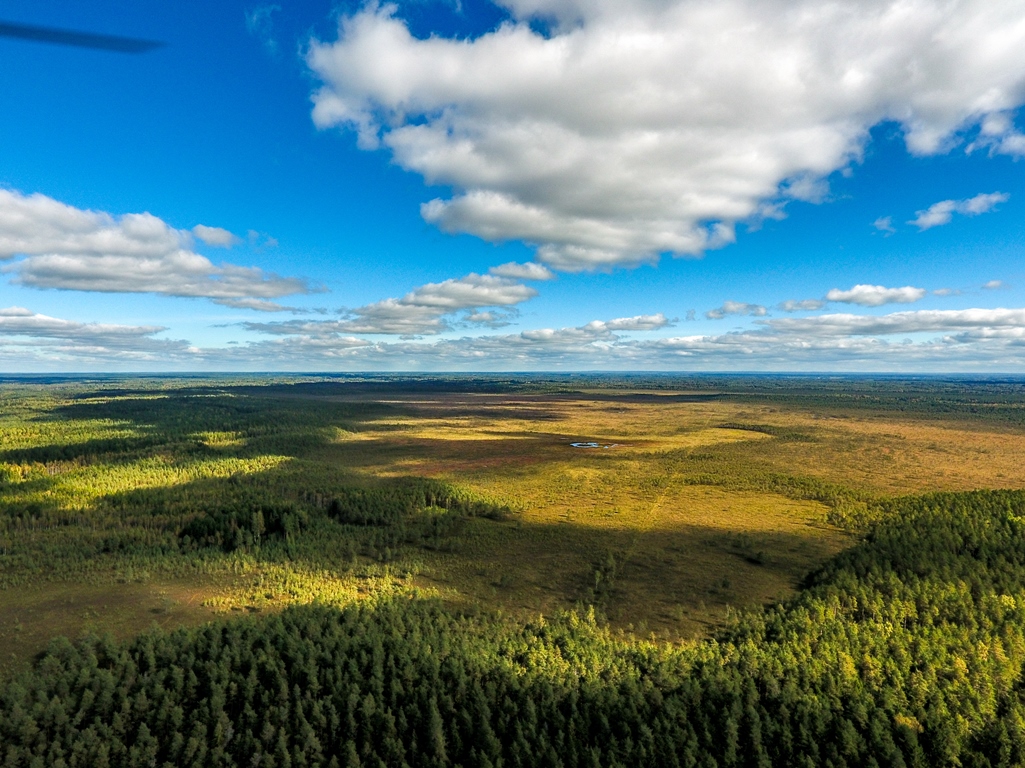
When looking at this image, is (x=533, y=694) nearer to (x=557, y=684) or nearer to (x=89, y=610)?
(x=557, y=684)

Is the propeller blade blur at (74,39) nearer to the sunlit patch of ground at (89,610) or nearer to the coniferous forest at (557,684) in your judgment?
the coniferous forest at (557,684)

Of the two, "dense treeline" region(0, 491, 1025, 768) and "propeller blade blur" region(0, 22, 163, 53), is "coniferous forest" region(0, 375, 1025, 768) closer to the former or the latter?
"dense treeline" region(0, 491, 1025, 768)

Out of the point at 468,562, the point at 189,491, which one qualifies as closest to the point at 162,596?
the point at 468,562

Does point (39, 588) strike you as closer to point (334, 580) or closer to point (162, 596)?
point (162, 596)

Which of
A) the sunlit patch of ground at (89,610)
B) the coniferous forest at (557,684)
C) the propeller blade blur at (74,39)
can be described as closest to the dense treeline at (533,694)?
the coniferous forest at (557,684)

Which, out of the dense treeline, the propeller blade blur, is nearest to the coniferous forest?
the dense treeline

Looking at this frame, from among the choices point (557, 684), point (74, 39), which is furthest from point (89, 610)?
point (74, 39)
